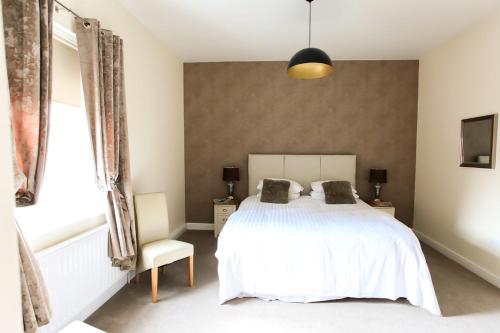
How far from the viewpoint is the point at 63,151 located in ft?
7.25

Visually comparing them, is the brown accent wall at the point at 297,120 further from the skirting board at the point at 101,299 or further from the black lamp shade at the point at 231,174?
the skirting board at the point at 101,299

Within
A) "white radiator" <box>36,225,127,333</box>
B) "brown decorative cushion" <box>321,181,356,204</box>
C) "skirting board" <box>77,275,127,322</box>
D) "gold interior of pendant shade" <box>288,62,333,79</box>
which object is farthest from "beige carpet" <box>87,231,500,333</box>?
"gold interior of pendant shade" <box>288,62,333,79</box>

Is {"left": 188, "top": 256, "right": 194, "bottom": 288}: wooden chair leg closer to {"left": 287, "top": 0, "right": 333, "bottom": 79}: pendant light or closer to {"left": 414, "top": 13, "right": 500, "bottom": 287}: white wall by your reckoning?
{"left": 287, "top": 0, "right": 333, "bottom": 79}: pendant light

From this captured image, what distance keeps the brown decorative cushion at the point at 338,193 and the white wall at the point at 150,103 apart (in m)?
2.35

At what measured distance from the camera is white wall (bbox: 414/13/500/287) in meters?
2.92

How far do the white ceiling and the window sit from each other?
3.68ft

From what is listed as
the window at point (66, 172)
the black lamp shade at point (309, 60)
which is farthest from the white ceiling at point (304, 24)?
the window at point (66, 172)

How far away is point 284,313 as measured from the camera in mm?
2338

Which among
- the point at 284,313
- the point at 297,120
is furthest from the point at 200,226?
the point at 284,313

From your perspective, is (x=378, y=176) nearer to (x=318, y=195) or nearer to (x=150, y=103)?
(x=318, y=195)

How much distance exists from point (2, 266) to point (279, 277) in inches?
83.8

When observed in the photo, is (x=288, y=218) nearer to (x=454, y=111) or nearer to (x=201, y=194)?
(x=201, y=194)

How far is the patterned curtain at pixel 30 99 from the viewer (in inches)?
56.6

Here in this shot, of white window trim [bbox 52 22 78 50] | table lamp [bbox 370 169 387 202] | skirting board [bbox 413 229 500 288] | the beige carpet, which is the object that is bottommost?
the beige carpet
